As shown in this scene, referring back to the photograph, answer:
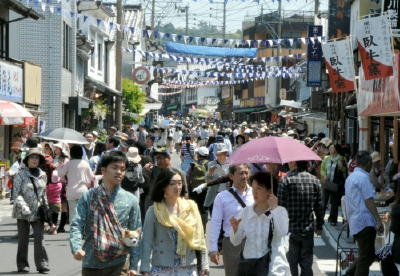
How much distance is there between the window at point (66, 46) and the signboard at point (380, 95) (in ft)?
45.5

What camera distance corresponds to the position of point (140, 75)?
178ft

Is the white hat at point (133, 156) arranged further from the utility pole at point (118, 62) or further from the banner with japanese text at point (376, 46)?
the utility pole at point (118, 62)

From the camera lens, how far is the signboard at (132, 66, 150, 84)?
54.0m

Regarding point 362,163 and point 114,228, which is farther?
point 362,163

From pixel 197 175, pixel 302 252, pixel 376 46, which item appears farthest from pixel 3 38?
pixel 302 252

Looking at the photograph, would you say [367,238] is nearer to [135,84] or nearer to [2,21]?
[2,21]

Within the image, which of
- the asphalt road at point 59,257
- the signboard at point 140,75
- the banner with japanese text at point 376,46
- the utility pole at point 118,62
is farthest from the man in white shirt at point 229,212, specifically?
the signboard at point 140,75

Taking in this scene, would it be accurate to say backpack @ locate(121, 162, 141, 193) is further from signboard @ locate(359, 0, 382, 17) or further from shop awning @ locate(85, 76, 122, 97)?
shop awning @ locate(85, 76, 122, 97)

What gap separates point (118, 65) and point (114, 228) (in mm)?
27710

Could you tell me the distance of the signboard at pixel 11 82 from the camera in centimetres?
2636

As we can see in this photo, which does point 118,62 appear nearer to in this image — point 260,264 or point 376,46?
point 376,46

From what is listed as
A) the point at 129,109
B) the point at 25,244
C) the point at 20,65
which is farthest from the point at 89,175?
the point at 129,109

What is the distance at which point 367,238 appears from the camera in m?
10.2

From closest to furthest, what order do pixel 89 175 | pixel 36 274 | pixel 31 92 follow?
pixel 36 274 → pixel 89 175 → pixel 31 92
